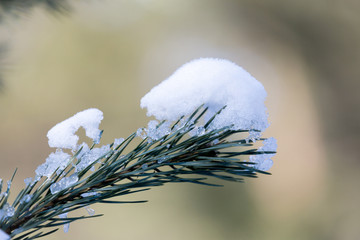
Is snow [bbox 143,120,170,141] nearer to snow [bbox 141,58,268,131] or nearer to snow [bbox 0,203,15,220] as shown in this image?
snow [bbox 141,58,268,131]

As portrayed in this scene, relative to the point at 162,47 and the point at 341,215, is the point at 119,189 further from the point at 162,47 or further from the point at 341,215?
the point at 162,47

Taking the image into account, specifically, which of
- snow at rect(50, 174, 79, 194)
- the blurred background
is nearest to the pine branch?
snow at rect(50, 174, 79, 194)

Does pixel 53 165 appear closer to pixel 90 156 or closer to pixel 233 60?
pixel 90 156

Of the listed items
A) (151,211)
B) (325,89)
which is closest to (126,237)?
(151,211)

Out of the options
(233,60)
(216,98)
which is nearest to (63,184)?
(216,98)

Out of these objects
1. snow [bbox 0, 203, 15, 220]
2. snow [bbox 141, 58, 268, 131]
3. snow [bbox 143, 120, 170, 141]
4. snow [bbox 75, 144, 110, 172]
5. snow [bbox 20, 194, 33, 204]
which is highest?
snow [bbox 141, 58, 268, 131]

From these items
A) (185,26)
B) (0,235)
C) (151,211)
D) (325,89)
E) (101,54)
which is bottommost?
(0,235)

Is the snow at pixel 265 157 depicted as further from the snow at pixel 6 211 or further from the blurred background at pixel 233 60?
the blurred background at pixel 233 60
